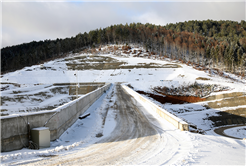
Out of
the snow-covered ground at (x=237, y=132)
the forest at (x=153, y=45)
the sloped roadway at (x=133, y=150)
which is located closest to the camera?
the sloped roadway at (x=133, y=150)

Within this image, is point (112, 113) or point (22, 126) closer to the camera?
point (22, 126)

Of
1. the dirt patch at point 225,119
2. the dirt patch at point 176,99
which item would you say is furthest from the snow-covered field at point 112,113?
the dirt patch at point 176,99

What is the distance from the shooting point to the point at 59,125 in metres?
7.75

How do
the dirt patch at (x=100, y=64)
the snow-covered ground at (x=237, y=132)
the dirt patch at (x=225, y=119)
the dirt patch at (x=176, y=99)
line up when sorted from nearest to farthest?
the snow-covered ground at (x=237, y=132)
the dirt patch at (x=225, y=119)
the dirt patch at (x=176, y=99)
the dirt patch at (x=100, y=64)

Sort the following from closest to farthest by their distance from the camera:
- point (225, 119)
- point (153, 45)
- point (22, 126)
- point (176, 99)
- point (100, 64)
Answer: point (22, 126) → point (225, 119) → point (176, 99) → point (100, 64) → point (153, 45)

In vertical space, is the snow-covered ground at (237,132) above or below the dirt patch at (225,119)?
below

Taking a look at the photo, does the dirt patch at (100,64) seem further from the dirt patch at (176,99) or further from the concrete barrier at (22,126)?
the concrete barrier at (22,126)

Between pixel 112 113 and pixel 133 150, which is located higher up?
pixel 133 150

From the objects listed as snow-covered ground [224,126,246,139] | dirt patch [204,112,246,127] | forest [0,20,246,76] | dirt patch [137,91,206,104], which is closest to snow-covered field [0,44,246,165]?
snow-covered ground [224,126,246,139]

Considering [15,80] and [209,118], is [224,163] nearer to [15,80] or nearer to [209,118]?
[209,118]

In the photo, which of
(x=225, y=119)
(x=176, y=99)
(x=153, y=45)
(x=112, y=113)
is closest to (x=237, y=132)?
(x=225, y=119)

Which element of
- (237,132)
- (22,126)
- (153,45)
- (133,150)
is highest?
(153,45)

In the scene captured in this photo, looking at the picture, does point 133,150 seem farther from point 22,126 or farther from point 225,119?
point 225,119

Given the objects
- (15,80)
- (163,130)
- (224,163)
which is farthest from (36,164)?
(15,80)
